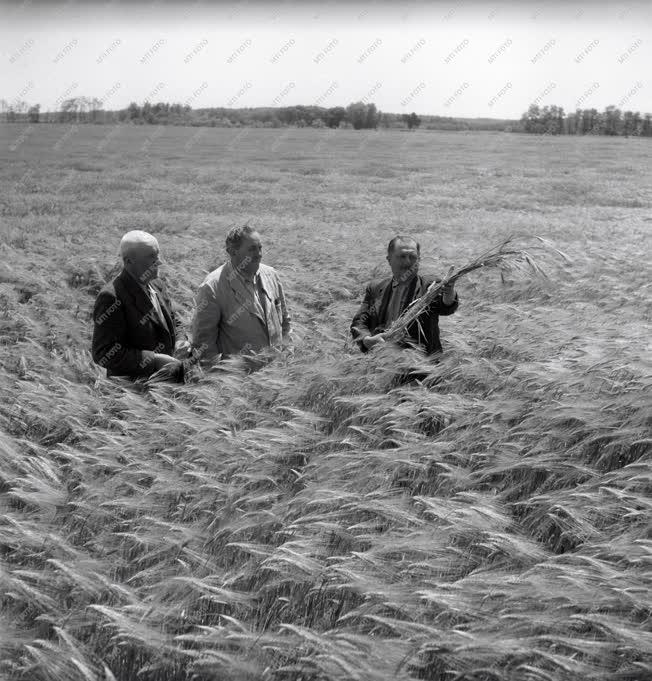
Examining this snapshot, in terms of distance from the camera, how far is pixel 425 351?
5.12 meters

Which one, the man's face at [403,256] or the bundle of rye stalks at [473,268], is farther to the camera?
the man's face at [403,256]

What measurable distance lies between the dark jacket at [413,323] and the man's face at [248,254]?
848 millimetres

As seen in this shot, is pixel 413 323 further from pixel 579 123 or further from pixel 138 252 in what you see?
pixel 579 123

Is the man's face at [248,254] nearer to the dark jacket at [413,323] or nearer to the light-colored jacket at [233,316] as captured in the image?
the light-colored jacket at [233,316]

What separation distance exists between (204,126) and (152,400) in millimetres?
82942

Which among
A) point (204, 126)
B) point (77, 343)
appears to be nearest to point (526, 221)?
point (77, 343)

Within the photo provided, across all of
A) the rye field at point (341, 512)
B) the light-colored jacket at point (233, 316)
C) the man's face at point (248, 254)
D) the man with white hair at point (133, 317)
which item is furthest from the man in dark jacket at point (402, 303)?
the man with white hair at point (133, 317)

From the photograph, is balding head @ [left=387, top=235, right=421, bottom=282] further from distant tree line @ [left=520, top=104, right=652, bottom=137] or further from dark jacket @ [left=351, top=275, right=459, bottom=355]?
distant tree line @ [left=520, top=104, right=652, bottom=137]

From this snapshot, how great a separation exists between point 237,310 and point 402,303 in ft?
3.95

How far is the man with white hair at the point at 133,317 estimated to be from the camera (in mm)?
4758

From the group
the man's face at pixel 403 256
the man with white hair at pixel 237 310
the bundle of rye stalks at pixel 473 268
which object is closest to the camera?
the bundle of rye stalks at pixel 473 268

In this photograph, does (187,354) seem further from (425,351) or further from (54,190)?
(54,190)

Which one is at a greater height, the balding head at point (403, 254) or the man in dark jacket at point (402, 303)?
the balding head at point (403, 254)

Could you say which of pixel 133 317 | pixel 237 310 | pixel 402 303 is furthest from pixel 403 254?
pixel 133 317
